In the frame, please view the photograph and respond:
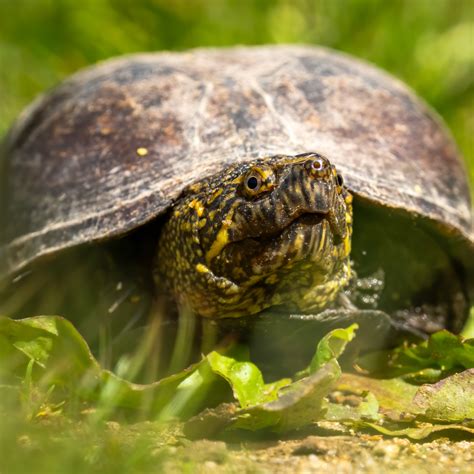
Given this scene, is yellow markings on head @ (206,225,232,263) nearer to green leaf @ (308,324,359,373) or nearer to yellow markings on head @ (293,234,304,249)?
yellow markings on head @ (293,234,304,249)

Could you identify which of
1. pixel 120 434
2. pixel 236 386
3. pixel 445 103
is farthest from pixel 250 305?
pixel 445 103


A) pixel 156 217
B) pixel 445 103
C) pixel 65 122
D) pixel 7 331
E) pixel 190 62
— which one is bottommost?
pixel 7 331

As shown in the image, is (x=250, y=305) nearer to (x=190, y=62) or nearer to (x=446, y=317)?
(x=446, y=317)

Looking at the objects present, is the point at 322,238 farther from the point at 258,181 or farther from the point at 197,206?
the point at 197,206

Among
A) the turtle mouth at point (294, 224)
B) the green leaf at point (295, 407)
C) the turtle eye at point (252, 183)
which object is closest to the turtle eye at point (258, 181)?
the turtle eye at point (252, 183)

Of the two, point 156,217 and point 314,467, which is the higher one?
point 156,217

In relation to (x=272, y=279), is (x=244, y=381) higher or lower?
lower

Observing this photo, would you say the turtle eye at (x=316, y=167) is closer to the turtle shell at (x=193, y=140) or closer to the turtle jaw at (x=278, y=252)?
the turtle jaw at (x=278, y=252)

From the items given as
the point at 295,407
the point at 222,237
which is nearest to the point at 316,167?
the point at 222,237
